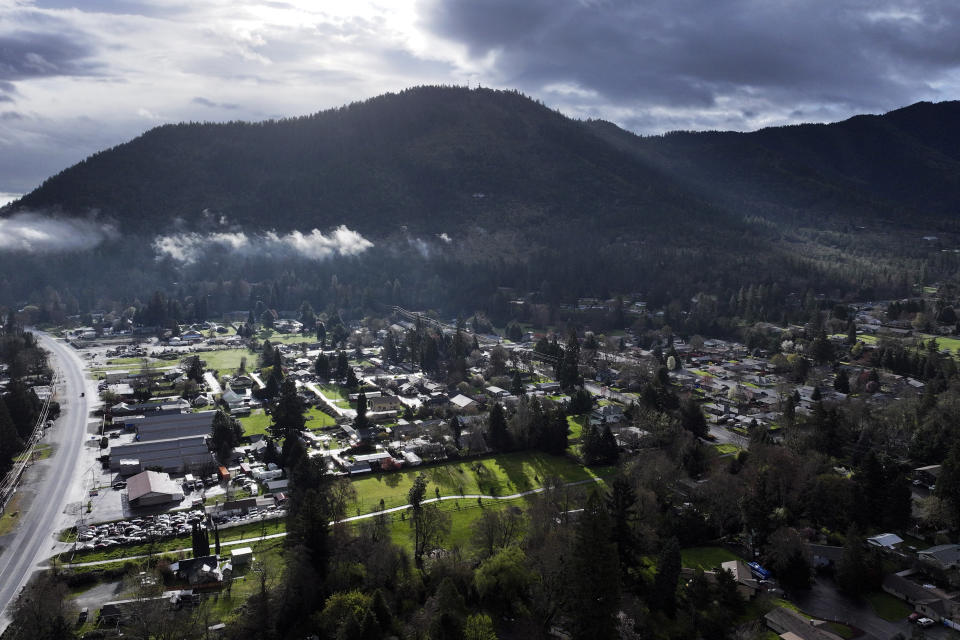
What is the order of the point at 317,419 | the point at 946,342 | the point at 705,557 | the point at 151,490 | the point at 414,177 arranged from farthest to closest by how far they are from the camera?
the point at 414,177, the point at 946,342, the point at 317,419, the point at 151,490, the point at 705,557

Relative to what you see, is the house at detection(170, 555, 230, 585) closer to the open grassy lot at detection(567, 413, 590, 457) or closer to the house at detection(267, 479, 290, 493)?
the house at detection(267, 479, 290, 493)

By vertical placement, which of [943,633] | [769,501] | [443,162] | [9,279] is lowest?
[943,633]

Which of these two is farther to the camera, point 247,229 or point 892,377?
point 247,229

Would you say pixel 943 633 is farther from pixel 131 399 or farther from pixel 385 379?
pixel 131 399

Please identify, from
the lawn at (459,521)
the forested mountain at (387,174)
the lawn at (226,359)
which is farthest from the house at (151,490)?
the forested mountain at (387,174)

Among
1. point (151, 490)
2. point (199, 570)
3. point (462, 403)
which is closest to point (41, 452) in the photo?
point (151, 490)

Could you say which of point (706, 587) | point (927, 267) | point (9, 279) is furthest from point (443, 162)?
point (706, 587)

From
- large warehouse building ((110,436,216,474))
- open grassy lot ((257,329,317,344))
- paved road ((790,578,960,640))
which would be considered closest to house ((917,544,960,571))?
paved road ((790,578,960,640))

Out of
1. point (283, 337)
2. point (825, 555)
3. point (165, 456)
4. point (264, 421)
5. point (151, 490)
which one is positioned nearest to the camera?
point (825, 555)

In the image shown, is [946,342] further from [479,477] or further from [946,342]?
[479,477]
